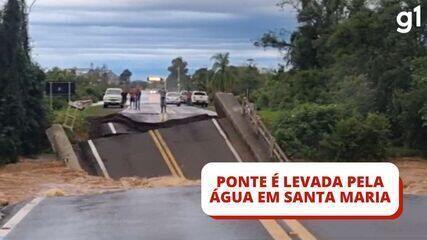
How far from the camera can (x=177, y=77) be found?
511 feet

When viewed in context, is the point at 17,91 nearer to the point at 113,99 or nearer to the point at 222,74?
the point at 113,99

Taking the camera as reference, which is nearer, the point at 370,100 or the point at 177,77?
the point at 370,100

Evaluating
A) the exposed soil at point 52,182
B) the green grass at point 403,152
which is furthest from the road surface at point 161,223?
the green grass at point 403,152

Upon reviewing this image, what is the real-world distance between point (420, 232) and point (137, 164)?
1719 cm

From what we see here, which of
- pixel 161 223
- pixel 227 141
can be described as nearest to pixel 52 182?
pixel 227 141

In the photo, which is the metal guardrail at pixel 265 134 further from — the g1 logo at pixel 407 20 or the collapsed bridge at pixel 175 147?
the g1 logo at pixel 407 20

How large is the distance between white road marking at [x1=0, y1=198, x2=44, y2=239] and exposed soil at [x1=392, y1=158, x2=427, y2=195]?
8386 millimetres

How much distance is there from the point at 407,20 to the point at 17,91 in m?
15.4

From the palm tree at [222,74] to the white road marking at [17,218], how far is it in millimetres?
97065

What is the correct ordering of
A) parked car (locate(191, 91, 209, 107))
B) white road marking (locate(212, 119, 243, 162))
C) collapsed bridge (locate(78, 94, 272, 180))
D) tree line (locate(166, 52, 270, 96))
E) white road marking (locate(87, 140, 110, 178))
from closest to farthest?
white road marking (locate(87, 140, 110, 178)) → collapsed bridge (locate(78, 94, 272, 180)) → white road marking (locate(212, 119, 243, 162)) → parked car (locate(191, 91, 209, 107)) → tree line (locate(166, 52, 270, 96))

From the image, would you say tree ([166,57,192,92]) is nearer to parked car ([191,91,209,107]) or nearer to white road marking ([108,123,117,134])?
parked car ([191,91,209,107])

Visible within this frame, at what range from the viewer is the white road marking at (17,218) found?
10.7 m

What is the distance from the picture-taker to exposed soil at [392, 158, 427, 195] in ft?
64.5

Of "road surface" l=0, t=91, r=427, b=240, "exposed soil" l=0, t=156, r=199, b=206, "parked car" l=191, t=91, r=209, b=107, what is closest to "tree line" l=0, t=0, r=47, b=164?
Result: "exposed soil" l=0, t=156, r=199, b=206
